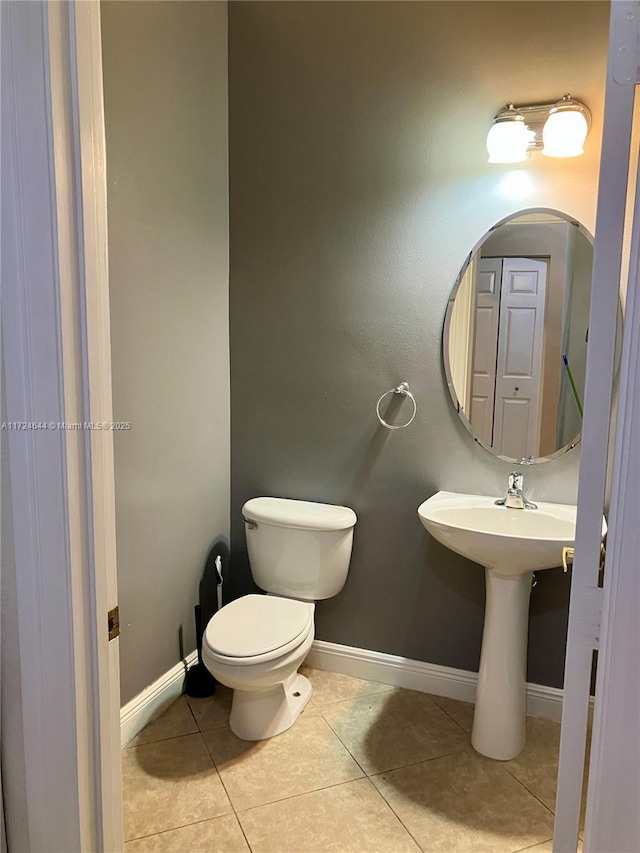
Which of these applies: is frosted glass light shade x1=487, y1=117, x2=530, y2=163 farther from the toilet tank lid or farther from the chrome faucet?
the toilet tank lid

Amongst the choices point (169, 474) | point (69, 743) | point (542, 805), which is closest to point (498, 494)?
point (542, 805)

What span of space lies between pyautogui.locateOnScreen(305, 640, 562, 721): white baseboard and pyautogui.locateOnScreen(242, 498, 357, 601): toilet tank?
313 mm

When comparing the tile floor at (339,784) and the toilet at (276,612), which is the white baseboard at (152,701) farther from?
the toilet at (276,612)

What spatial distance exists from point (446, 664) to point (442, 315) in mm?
1345

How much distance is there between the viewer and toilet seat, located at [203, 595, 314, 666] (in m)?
2.05

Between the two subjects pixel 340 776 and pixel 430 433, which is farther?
pixel 430 433

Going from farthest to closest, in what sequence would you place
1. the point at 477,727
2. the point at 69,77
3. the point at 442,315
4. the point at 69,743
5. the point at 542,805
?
the point at 442,315 → the point at 477,727 → the point at 542,805 → the point at 69,743 → the point at 69,77

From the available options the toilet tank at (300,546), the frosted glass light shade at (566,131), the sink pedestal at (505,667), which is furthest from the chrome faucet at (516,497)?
the frosted glass light shade at (566,131)

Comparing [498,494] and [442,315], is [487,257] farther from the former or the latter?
[498,494]

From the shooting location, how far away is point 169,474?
2.33 metres

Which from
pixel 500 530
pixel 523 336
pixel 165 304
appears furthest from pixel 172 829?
pixel 523 336

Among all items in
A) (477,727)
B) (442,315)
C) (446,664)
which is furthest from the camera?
Answer: (446,664)

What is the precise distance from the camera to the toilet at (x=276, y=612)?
6.79 ft

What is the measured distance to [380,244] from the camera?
238 cm
